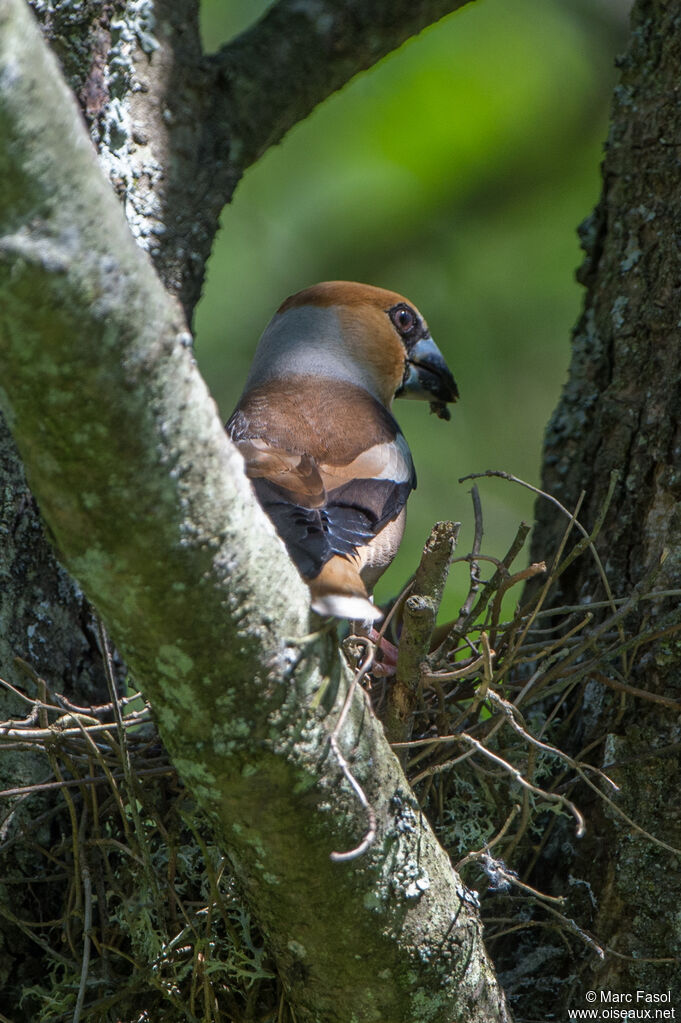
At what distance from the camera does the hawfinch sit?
2635 mm

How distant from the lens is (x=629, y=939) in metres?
2.66

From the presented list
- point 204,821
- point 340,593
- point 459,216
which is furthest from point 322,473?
point 459,216

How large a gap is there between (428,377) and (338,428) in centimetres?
108

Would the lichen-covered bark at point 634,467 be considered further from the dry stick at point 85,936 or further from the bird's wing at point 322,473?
the dry stick at point 85,936

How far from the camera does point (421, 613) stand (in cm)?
225

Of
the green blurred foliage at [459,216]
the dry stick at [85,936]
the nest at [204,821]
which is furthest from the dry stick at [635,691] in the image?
the green blurred foliage at [459,216]

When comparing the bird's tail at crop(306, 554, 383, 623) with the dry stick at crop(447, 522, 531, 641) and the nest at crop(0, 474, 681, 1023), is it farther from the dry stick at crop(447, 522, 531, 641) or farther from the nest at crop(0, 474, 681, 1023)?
the dry stick at crop(447, 522, 531, 641)

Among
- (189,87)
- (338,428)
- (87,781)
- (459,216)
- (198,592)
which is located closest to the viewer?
(198,592)

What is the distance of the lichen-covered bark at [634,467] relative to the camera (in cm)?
270

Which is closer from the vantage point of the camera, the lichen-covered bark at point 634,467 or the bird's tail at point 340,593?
the bird's tail at point 340,593

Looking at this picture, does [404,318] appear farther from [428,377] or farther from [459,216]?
[459,216]

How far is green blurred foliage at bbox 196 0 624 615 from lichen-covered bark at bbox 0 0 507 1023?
3901mm

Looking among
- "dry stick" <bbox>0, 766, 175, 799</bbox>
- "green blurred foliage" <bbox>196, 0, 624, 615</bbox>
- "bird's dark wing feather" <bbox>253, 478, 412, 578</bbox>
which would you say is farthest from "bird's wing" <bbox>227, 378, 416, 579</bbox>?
"green blurred foliage" <bbox>196, 0, 624, 615</bbox>

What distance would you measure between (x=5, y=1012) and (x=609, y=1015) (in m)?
1.53
